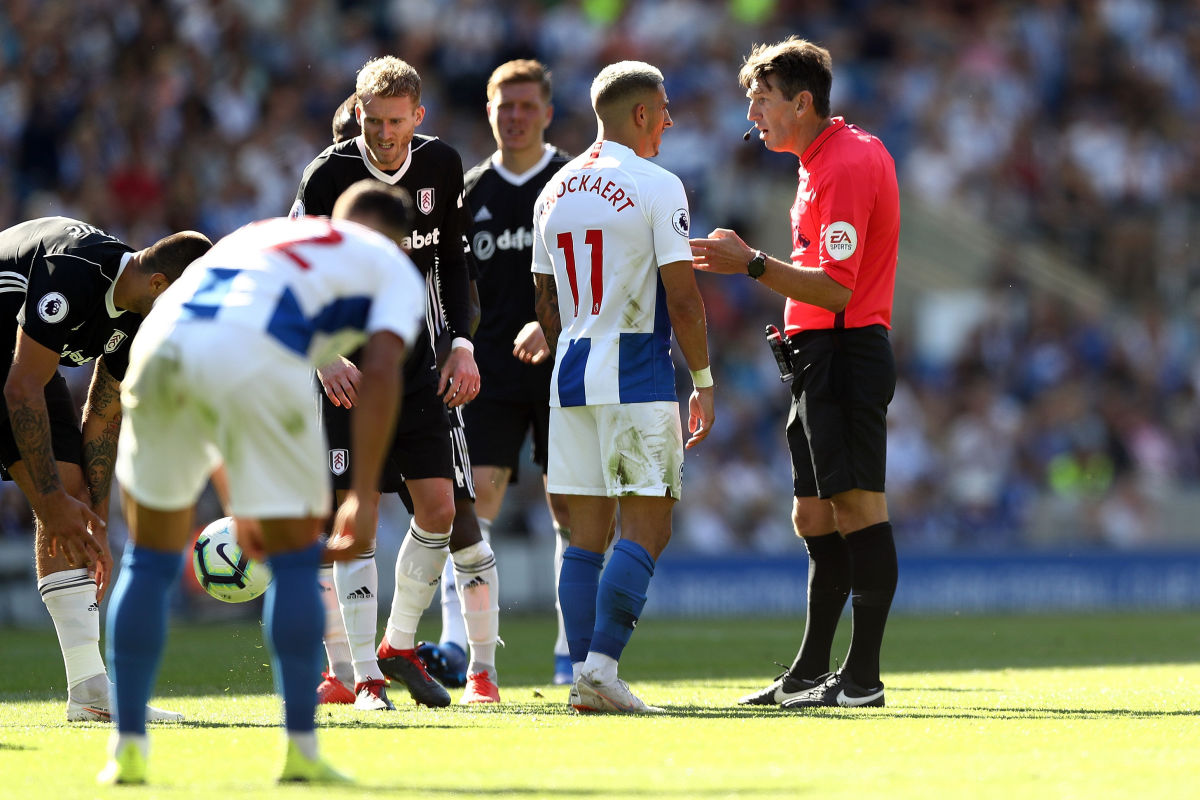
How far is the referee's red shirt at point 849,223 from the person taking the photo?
7230 mm

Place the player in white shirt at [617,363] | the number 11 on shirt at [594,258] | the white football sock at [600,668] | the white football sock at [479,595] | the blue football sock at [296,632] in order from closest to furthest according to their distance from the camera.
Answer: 1. the blue football sock at [296,632]
2. the white football sock at [600,668]
3. the player in white shirt at [617,363]
4. the number 11 on shirt at [594,258]
5. the white football sock at [479,595]

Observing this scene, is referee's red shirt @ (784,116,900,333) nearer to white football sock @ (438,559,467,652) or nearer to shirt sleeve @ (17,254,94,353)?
white football sock @ (438,559,467,652)

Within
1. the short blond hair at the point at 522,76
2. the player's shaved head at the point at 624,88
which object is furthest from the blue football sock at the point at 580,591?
the short blond hair at the point at 522,76

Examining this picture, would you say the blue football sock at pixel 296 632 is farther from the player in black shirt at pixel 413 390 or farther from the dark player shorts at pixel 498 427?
the dark player shorts at pixel 498 427

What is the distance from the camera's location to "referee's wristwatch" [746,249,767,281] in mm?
7020

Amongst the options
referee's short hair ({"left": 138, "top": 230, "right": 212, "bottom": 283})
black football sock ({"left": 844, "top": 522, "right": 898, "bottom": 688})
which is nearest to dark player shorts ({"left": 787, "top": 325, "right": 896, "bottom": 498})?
black football sock ({"left": 844, "top": 522, "right": 898, "bottom": 688})

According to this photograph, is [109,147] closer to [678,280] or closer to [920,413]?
[920,413]

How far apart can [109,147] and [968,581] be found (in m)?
10.3

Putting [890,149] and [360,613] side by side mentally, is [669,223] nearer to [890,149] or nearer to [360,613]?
[360,613]

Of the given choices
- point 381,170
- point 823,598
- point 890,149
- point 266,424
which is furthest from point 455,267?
point 890,149

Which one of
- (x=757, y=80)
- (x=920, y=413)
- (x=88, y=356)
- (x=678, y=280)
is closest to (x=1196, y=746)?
(x=678, y=280)

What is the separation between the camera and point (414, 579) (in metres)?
7.73

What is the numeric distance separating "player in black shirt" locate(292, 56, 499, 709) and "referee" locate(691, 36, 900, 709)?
1.29 meters

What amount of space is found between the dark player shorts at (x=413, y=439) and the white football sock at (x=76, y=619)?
1158mm
